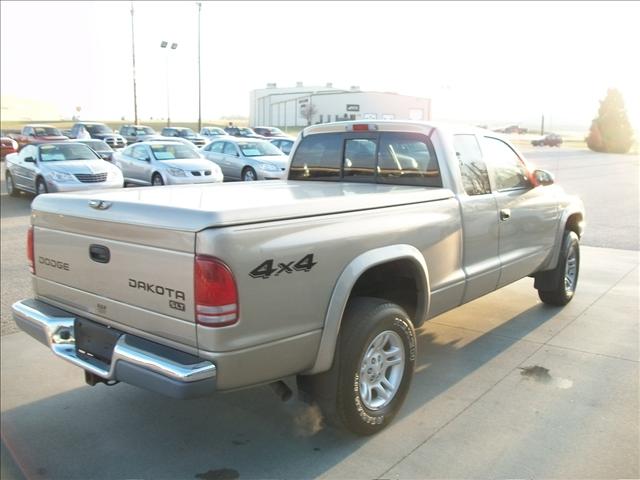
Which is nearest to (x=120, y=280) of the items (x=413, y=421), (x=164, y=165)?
(x=413, y=421)

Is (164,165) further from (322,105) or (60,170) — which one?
(322,105)

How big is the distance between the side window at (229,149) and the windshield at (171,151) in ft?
6.35

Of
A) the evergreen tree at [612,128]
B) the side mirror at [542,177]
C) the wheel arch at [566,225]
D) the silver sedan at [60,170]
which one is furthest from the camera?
the evergreen tree at [612,128]

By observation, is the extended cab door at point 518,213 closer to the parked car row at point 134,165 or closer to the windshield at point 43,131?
the parked car row at point 134,165

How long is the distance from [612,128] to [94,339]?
55.2m

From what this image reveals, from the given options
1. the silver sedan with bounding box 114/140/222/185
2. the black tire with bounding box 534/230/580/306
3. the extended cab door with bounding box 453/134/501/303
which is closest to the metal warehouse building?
the silver sedan with bounding box 114/140/222/185

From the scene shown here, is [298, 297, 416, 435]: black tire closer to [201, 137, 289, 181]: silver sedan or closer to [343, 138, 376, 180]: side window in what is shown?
[343, 138, 376, 180]: side window

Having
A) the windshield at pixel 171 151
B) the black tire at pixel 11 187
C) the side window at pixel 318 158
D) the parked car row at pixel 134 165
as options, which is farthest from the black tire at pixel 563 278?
the black tire at pixel 11 187

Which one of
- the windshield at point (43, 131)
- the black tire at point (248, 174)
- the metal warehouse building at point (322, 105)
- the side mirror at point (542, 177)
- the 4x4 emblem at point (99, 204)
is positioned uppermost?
the metal warehouse building at point (322, 105)

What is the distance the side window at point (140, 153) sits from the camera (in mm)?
16984

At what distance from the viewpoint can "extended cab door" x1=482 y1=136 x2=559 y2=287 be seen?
4816 mm

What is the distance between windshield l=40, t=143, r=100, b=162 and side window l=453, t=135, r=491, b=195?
1249 centimetres

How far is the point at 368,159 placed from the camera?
4848 millimetres

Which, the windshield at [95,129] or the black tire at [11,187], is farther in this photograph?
the windshield at [95,129]
